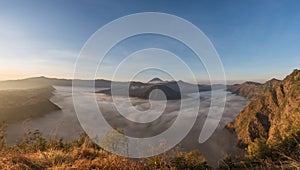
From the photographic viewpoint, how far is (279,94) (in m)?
80.8

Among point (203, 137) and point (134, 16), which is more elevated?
point (134, 16)

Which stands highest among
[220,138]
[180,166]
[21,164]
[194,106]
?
[21,164]

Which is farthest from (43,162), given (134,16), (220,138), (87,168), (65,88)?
(65,88)

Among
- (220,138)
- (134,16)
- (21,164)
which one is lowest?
(220,138)

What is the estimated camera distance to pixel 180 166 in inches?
179

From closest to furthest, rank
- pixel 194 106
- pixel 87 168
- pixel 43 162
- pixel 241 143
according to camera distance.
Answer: pixel 87 168 < pixel 43 162 < pixel 241 143 < pixel 194 106

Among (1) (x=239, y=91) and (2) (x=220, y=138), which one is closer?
(2) (x=220, y=138)

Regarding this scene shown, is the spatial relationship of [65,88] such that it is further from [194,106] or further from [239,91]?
[239,91]

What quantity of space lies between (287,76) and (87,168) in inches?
4071

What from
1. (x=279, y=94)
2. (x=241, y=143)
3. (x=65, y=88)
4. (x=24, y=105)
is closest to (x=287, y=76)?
(x=279, y=94)

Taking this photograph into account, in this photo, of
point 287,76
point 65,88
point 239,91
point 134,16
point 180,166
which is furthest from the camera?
point 239,91

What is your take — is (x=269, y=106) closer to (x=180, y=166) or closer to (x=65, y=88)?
(x=180, y=166)

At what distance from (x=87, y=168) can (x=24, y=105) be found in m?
95.2

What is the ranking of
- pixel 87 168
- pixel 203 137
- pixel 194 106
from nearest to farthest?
pixel 87 168
pixel 203 137
pixel 194 106
